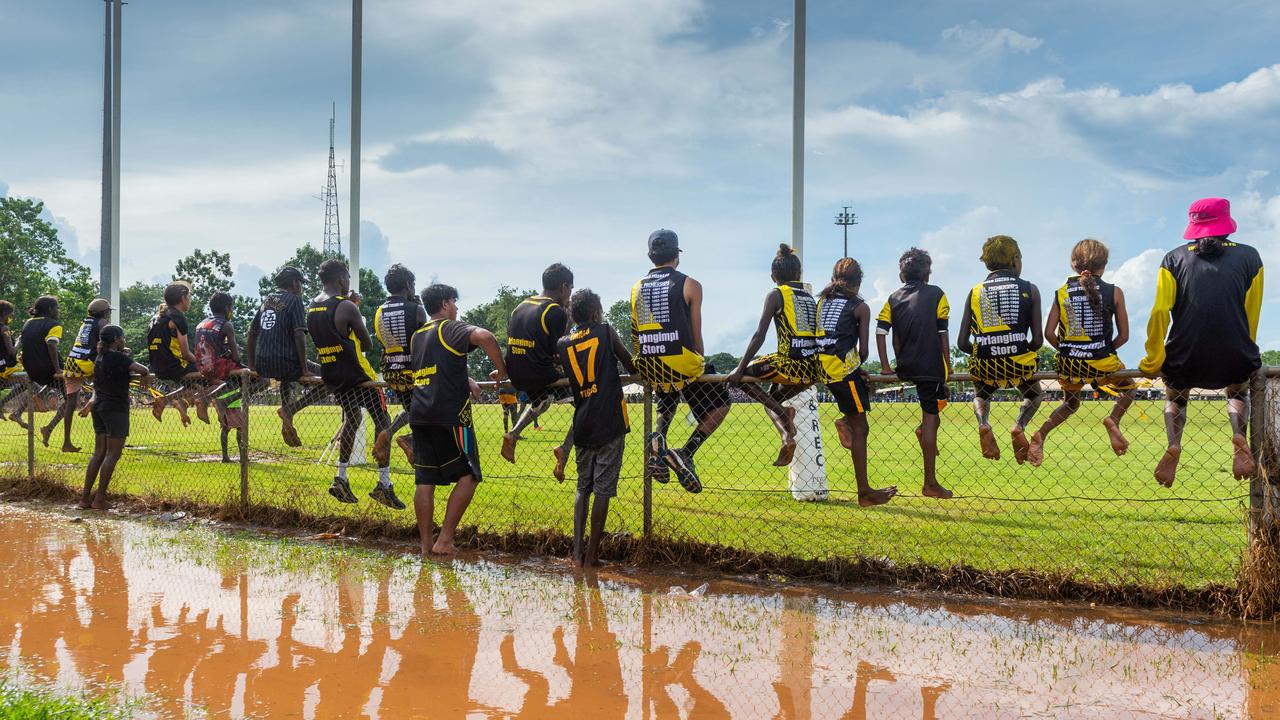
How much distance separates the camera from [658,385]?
25.1ft

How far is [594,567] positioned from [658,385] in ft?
5.17

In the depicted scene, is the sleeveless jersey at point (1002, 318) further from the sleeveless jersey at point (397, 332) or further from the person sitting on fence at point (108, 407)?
the person sitting on fence at point (108, 407)

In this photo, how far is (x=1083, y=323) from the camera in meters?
6.73

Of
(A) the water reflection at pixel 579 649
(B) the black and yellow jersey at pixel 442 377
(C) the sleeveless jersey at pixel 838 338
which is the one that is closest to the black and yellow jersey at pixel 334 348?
(B) the black and yellow jersey at pixel 442 377

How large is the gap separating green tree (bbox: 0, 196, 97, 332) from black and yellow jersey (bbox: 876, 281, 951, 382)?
54177 millimetres

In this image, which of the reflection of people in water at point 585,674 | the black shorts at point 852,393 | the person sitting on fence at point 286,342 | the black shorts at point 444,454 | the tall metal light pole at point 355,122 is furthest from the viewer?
the tall metal light pole at point 355,122

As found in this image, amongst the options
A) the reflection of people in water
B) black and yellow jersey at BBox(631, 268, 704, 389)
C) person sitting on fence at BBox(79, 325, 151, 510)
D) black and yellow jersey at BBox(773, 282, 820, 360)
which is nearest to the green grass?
person sitting on fence at BBox(79, 325, 151, 510)

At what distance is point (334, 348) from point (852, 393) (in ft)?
15.7

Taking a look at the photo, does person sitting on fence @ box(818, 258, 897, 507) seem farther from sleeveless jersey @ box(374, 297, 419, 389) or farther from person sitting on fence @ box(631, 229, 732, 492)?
sleeveless jersey @ box(374, 297, 419, 389)

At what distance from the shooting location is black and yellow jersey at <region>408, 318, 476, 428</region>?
7629 mm

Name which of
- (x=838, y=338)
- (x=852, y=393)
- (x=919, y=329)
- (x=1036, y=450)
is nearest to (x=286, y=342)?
(x=838, y=338)

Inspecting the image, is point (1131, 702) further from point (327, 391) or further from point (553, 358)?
point (327, 391)

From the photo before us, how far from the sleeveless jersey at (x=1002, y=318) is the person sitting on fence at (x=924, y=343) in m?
0.24

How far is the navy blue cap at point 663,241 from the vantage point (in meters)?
7.73
